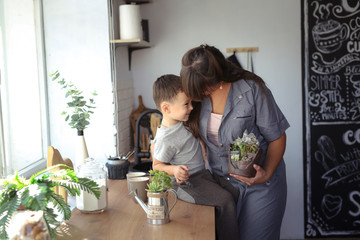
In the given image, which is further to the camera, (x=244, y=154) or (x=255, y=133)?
(x=255, y=133)

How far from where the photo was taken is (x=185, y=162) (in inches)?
93.1

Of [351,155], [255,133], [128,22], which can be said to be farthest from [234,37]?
[255,133]

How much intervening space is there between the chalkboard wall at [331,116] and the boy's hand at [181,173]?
239cm

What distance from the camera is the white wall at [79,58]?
3094mm

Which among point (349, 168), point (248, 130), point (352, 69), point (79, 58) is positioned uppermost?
point (79, 58)

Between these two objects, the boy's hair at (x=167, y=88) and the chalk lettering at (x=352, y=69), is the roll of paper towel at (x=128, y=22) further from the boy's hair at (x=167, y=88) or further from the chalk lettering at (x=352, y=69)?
the chalk lettering at (x=352, y=69)

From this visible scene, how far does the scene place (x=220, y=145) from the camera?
7.63ft

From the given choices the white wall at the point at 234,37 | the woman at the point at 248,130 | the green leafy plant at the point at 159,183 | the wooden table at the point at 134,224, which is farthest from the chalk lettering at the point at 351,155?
the green leafy plant at the point at 159,183

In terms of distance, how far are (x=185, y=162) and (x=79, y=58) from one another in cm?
120

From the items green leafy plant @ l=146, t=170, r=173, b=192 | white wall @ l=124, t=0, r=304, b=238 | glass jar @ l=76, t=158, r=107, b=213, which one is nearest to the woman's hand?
green leafy plant @ l=146, t=170, r=173, b=192

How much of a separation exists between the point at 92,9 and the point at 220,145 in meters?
1.38

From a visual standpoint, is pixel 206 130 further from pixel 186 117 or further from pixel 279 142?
pixel 279 142

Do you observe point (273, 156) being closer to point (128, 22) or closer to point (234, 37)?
point (128, 22)

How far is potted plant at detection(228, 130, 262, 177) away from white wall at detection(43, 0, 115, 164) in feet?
4.06
